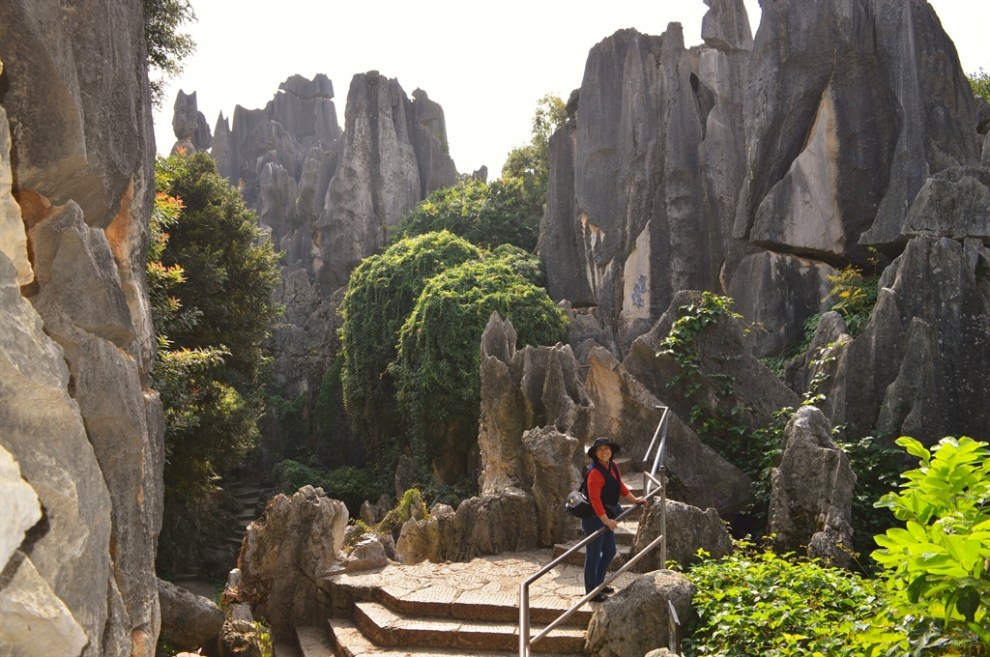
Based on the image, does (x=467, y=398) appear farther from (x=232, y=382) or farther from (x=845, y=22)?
(x=845, y=22)

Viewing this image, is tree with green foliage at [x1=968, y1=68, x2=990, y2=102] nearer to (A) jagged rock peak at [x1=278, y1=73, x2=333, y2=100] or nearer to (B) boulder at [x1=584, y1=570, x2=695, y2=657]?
(B) boulder at [x1=584, y1=570, x2=695, y2=657]

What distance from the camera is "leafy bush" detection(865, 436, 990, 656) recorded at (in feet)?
12.7

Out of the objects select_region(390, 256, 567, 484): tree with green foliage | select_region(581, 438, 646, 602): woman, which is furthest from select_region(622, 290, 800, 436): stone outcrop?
select_region(390, 256, 567, 484): tree with green foliage

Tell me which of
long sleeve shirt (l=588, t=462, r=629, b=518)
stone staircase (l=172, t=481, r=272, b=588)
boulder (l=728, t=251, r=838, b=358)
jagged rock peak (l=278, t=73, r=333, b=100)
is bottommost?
stone staircase (l=172, t=481, r=272, b=588)

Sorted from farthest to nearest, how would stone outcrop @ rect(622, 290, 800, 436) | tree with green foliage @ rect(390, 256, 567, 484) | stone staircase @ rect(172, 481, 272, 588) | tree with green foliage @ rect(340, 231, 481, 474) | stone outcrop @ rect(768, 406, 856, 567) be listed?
1. tree with green foliage @ rect(340, 231, 481, 474)
2. tree with green foliage @ rect(390, 256, 567, 484)
3. stone staircase @ rect(172, 481, 272, 588)
4. stone outcrop @ rect(622, 290, 800, 436)
5. stone outcrop @ rect(768, 406, 856, 567)

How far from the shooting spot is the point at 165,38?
12.8 metres

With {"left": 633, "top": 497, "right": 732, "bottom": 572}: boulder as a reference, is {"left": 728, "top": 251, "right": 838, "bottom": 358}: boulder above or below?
above

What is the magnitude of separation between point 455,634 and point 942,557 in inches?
187

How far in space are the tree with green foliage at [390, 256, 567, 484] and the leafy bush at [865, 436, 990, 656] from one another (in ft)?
50.5

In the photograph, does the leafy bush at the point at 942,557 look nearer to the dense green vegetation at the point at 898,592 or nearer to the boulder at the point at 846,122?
the dense green vegetation at the point at 898,592

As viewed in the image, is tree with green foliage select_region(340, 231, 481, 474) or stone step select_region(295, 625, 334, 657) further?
tree with green foliage select_region(340, 231, 481, 474)

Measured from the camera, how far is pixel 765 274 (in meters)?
19.7

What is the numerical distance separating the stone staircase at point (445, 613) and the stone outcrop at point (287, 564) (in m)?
0.22

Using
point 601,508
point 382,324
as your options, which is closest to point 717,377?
point 601,508
